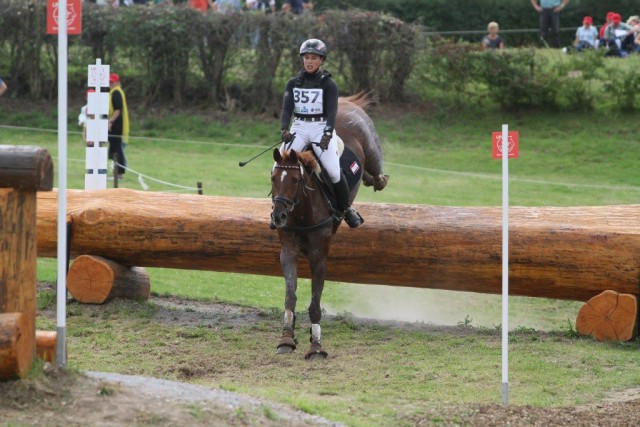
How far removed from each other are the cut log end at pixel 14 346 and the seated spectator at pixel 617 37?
75.4ft

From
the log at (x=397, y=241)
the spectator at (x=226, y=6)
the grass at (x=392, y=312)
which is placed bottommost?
the grass at (x=392, y=312)

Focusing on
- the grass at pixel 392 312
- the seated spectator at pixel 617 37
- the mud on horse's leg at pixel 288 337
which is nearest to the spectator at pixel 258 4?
the grass at pixel 392 312

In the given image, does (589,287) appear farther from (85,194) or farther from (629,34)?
(629,34)

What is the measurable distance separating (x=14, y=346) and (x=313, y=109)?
198 inches

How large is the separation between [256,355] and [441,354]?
1.72 m

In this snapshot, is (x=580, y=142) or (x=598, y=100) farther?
(x=598, y=100)

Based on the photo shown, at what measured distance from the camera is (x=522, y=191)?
21188 millimetres

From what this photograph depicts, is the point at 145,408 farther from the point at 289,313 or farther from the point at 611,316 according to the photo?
the point at 611,316

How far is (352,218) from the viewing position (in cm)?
1182

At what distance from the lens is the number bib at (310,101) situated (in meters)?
11.3

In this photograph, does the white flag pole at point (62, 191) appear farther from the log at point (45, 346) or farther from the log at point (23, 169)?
the log at point (23, 169)

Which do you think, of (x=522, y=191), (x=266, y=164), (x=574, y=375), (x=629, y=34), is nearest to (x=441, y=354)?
(x=574, y=375)

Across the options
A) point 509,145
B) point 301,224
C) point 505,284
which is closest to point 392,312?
point 301,224

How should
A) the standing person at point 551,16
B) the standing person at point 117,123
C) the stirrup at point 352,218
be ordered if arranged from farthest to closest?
1. the standing person at point 551,16
2. the standing person at point 117,123
3. the stirrup at point 352,218
